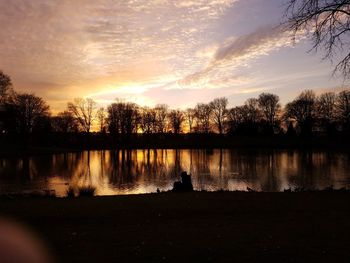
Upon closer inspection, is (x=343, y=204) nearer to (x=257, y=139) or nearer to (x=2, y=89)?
(x=2, y=89)

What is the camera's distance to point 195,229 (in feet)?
30.0

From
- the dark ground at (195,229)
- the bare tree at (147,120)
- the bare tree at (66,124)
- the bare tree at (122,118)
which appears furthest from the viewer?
the bare tree at (147,120)

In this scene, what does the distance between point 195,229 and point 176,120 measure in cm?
13389

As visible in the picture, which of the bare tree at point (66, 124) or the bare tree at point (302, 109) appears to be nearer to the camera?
the bare tree at point (302, 109)

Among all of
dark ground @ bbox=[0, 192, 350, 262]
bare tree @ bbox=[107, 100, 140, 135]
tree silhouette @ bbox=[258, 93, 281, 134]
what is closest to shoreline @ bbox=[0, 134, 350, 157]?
bare tree @ bbox=[107, 100, 140, 135]

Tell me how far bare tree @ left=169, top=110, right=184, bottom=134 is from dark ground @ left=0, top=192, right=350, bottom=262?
12764cm

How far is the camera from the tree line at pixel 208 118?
86500mm

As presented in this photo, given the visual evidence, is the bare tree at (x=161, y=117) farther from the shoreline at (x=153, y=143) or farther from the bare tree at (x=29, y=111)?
the bare tree at (x=29, y=111)

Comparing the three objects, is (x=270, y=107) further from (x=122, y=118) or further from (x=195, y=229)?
(x=195, y=229)

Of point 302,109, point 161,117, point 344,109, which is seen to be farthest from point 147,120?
point 344,109

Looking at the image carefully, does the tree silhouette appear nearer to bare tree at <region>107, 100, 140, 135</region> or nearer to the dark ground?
bare tree at <region>107, 100, 140, 135</region>

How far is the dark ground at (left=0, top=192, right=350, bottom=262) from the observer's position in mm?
7117

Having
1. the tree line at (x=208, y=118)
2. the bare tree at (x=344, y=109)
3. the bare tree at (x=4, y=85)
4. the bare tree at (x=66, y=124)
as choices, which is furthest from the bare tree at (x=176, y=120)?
the bare tree at (x=4, y=85)

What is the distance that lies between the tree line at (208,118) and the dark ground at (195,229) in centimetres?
7030
